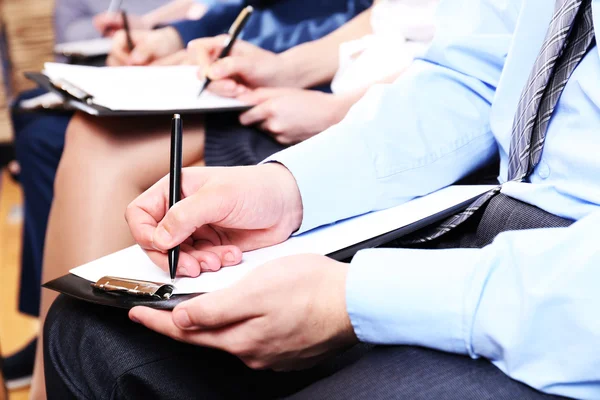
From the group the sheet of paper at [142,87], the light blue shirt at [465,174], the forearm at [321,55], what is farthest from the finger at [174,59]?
the light blue shirt at [465,174]

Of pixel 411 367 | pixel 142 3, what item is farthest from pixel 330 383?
pixel 142 3

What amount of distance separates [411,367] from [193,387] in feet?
0.62

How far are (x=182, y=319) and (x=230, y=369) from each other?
117 millimetres

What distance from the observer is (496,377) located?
423 mm

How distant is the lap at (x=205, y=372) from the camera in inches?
16.4

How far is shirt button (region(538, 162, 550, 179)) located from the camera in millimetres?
581

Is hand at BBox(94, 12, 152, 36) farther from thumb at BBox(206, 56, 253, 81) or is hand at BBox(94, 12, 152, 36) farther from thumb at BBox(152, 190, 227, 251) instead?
thumb at BBox(152, 190, 227, 251)

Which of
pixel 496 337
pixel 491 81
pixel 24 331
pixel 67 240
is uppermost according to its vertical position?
pixel 491 81

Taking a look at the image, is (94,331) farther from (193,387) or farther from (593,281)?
(593,281)

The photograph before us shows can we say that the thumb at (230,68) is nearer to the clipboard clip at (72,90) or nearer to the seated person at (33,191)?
the clipboard clip at (72,90)

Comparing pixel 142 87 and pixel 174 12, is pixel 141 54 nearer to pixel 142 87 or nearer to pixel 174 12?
pixel 142 87

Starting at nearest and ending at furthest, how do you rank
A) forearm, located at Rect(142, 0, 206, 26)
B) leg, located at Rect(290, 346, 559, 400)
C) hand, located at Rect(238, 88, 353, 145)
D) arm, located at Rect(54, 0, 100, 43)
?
leg, located at Rect(290, 346, 559, 400) → hand, located at Rect(238, 88, 353, 145) → forearm, located at Rect(142, 0, 206, 26) → arm, located at Rect(54, 0, 100, 43)

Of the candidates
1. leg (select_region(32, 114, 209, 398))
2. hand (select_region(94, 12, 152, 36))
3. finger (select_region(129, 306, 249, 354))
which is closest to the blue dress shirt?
hand (select_region(94, 12, 152, 36))

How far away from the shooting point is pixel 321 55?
102cm
